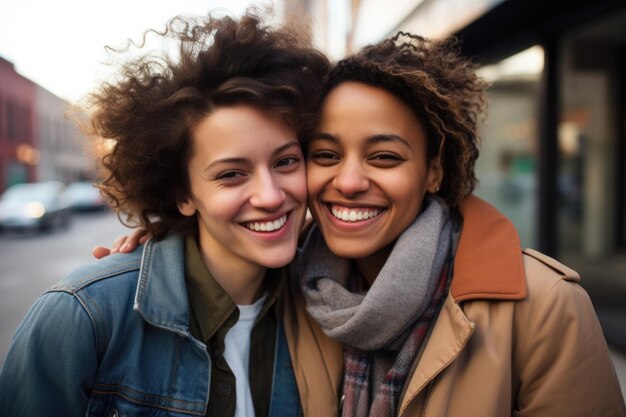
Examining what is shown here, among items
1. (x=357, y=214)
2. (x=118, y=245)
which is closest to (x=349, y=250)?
(x=357, y=214)

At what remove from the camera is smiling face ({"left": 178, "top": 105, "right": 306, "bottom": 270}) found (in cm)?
180

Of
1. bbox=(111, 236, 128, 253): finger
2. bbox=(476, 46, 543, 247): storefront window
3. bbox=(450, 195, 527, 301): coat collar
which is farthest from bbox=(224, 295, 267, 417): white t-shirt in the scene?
bbox=(476, 46, 543, 247): storefront window

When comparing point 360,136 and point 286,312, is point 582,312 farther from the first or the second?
point 286,312

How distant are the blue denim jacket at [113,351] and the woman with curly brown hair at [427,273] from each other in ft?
1.50

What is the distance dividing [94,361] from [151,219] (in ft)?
2.70

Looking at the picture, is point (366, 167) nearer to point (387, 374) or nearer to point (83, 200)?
point (387, 374)

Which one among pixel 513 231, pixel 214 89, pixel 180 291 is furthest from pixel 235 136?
pixel 513 231

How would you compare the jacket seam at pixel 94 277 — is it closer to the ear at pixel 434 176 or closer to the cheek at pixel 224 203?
the cheek at pixel 224 203

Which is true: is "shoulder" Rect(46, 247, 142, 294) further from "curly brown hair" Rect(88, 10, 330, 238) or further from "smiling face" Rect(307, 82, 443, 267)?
"smiling face" Rect(307, 82, 443, 267)

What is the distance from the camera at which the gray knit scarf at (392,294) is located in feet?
5.67

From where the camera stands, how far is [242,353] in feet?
6.26

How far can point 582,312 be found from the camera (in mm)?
1571

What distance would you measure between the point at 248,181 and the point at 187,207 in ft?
1.14

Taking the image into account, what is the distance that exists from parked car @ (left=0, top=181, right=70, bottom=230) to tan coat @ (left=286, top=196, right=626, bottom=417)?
54.8ft
